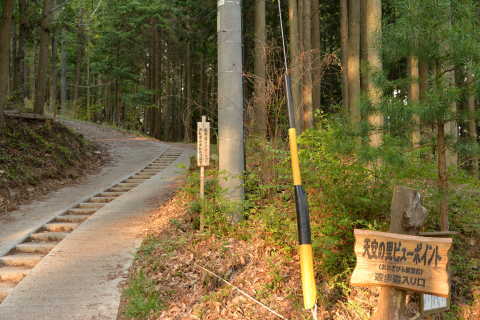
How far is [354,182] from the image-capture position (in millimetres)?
5723

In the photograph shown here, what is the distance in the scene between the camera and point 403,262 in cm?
354

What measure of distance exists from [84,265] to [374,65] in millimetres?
5588

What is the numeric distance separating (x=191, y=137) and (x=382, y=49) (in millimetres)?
25904

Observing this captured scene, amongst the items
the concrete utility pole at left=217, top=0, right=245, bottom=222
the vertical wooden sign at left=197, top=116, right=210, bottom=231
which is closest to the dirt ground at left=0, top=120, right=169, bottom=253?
the vertical wooden sign at left=197, top=116, right=210, bottom=231

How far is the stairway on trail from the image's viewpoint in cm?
704

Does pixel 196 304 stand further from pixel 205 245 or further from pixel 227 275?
pixel 205 245

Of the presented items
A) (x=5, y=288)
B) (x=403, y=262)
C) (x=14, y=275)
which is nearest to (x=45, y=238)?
(x=14, y=275)

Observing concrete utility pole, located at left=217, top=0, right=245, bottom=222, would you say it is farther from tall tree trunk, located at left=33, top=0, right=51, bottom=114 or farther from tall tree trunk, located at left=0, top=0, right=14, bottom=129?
tall tree trunk, located at left=33, top=0, right=51, bottom=114

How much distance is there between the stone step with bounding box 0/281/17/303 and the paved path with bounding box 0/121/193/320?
0.80 feet

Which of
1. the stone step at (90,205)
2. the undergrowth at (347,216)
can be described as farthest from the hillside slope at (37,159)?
the undergrowth at (347,216)

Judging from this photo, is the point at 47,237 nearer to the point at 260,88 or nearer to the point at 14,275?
the point at 14,275

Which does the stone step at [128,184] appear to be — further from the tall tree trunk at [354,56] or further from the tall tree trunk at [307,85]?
the tall tree trunk at [354,56]

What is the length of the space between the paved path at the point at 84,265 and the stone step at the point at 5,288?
0.80 feet

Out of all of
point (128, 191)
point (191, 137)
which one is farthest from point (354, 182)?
point (191, 137)
